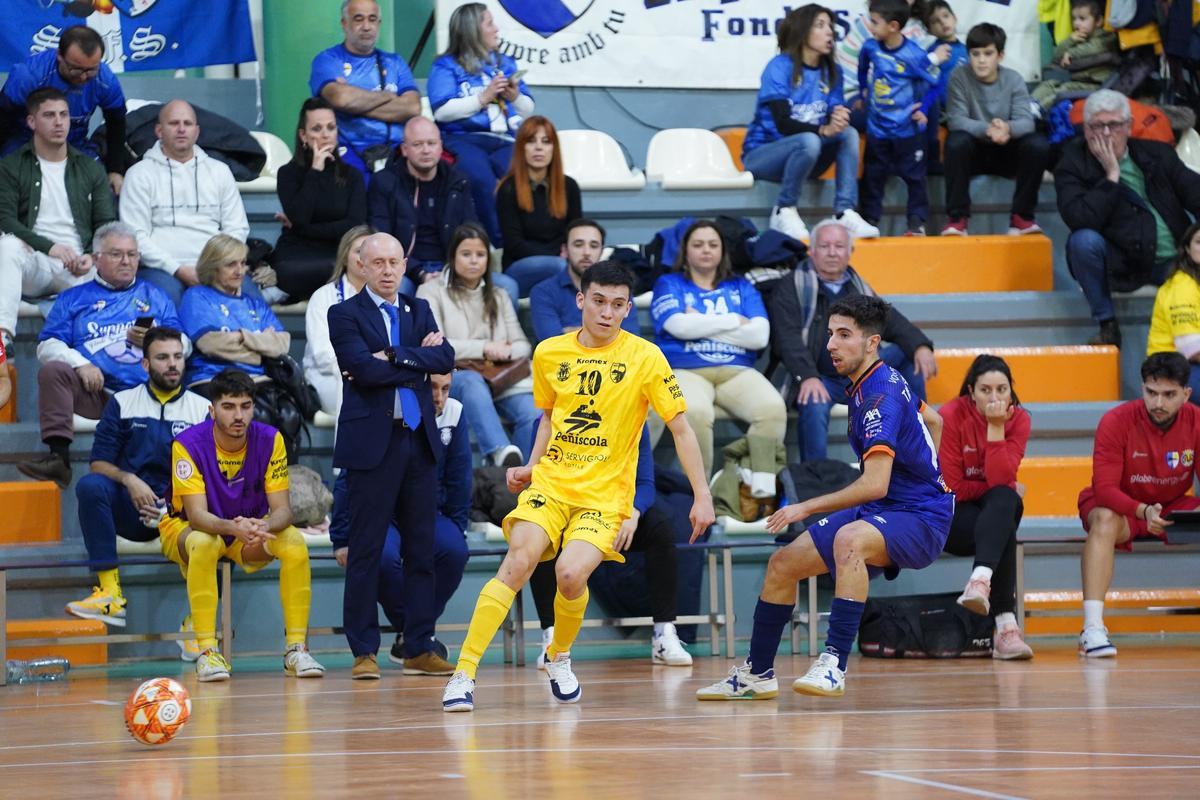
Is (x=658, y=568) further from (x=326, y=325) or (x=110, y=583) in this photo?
(x=110, y=583)

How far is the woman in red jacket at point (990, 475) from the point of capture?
26.6 feet

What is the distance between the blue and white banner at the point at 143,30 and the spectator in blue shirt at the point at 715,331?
386 cm

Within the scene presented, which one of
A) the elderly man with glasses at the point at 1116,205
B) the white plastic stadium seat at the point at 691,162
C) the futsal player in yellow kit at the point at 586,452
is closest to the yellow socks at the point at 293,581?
the futsal player in yellow kit at the point at 586,452

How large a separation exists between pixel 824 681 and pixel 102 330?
477 cm

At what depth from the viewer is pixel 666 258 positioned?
10195mm

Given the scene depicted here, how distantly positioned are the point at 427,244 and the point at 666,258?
4.63ft

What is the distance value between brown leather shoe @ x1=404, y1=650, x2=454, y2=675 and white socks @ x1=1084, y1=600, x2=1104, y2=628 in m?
2.98

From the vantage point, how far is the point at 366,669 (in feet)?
24.6

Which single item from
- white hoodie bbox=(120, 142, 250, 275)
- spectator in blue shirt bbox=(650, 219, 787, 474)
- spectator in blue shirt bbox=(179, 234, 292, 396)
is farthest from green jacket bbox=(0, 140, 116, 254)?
spectator in blue shirt bbox=(650, 219, 787, 474)

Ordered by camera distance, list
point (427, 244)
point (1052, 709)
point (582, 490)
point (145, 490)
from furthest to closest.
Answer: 1. point (427, 244)
2. point (145, 490)
3. point (582, 490)
4. point (1052, 709)

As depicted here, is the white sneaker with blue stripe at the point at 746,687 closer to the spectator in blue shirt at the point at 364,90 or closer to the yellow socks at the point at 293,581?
the yellow socks at the point at 293,581

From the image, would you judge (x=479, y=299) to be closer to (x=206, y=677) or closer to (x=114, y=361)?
(x=114, y=361)

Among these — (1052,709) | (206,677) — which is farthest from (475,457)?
(1052,709)

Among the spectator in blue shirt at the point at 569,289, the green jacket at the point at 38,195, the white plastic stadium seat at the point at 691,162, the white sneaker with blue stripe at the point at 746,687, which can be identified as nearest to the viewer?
the white sneaker with blue stripe at the point at 746,687
